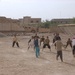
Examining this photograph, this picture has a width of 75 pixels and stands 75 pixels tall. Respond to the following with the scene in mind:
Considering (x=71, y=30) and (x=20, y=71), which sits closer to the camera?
(x=20, y=71)

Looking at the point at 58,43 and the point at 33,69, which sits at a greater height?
the point at 58,43

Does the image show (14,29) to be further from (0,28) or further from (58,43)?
(58,43)

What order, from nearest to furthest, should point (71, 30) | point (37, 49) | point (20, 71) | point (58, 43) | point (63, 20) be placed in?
point (20, 71) < point (58, 43) < point (37, 49) < point (71, 30) < point (63, 20)

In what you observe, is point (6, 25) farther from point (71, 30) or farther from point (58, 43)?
point (58, 43)

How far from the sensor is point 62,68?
44.3ft

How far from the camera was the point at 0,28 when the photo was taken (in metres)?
74.7

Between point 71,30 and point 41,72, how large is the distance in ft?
52.4

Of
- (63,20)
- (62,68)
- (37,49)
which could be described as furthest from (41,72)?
(63,20)

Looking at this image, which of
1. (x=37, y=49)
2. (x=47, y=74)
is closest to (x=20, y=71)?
(x=47, y=74)

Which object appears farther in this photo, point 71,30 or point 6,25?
point 6,25

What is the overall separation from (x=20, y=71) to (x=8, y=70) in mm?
653

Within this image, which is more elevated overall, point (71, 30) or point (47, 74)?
point (71, 30)

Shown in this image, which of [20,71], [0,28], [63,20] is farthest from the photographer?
[63,20]

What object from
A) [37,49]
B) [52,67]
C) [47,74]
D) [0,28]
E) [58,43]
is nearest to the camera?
[47,74]
